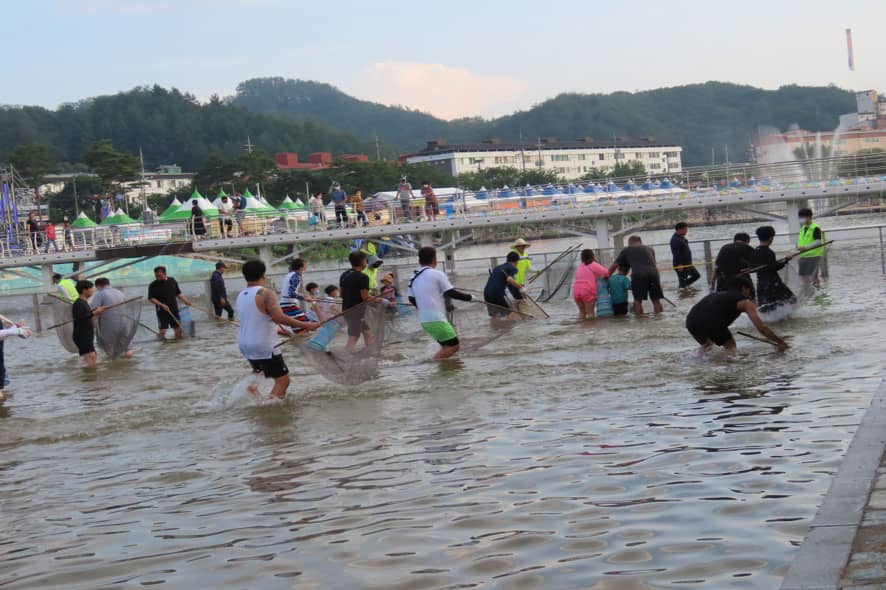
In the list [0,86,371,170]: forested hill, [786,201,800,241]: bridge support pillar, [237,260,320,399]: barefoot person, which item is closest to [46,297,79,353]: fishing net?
[237,260,320,399]: barefoot person

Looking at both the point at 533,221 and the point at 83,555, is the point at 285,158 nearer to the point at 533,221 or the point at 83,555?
the point at 533,221

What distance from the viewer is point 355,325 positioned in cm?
1229

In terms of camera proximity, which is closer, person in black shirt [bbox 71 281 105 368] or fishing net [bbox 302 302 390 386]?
fishing net [bbox 302 302 390 386]

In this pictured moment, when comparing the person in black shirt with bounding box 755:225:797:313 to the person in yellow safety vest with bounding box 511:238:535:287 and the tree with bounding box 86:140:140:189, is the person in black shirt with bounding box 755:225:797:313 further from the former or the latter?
the tree with bounding box 86:140:140:189

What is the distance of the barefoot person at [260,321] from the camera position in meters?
10.2

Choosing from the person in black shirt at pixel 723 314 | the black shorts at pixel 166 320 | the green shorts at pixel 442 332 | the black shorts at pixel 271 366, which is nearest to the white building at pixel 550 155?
the black shorts at pixel 166 320

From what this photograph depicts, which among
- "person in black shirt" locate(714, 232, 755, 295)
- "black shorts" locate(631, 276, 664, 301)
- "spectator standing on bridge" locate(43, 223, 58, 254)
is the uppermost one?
"spectator standing on bridge" locate(43, 223, 58, 254)

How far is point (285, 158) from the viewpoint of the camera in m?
160

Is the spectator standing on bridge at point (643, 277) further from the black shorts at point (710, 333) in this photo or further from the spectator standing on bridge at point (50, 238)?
the spectator standing on bridge at point (50, 238)

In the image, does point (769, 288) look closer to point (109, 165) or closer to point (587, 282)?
point (587, 282)

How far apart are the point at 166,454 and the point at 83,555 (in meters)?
3.04

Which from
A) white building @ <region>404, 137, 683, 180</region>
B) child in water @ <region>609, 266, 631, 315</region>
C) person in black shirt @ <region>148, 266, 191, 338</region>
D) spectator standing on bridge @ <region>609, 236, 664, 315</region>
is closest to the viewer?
spectator standing on bridge @ <region>609, 236, 664, 315</region>

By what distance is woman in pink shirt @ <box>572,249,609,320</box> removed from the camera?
1872cm

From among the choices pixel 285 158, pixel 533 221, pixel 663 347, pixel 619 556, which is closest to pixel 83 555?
pixel 619 556
